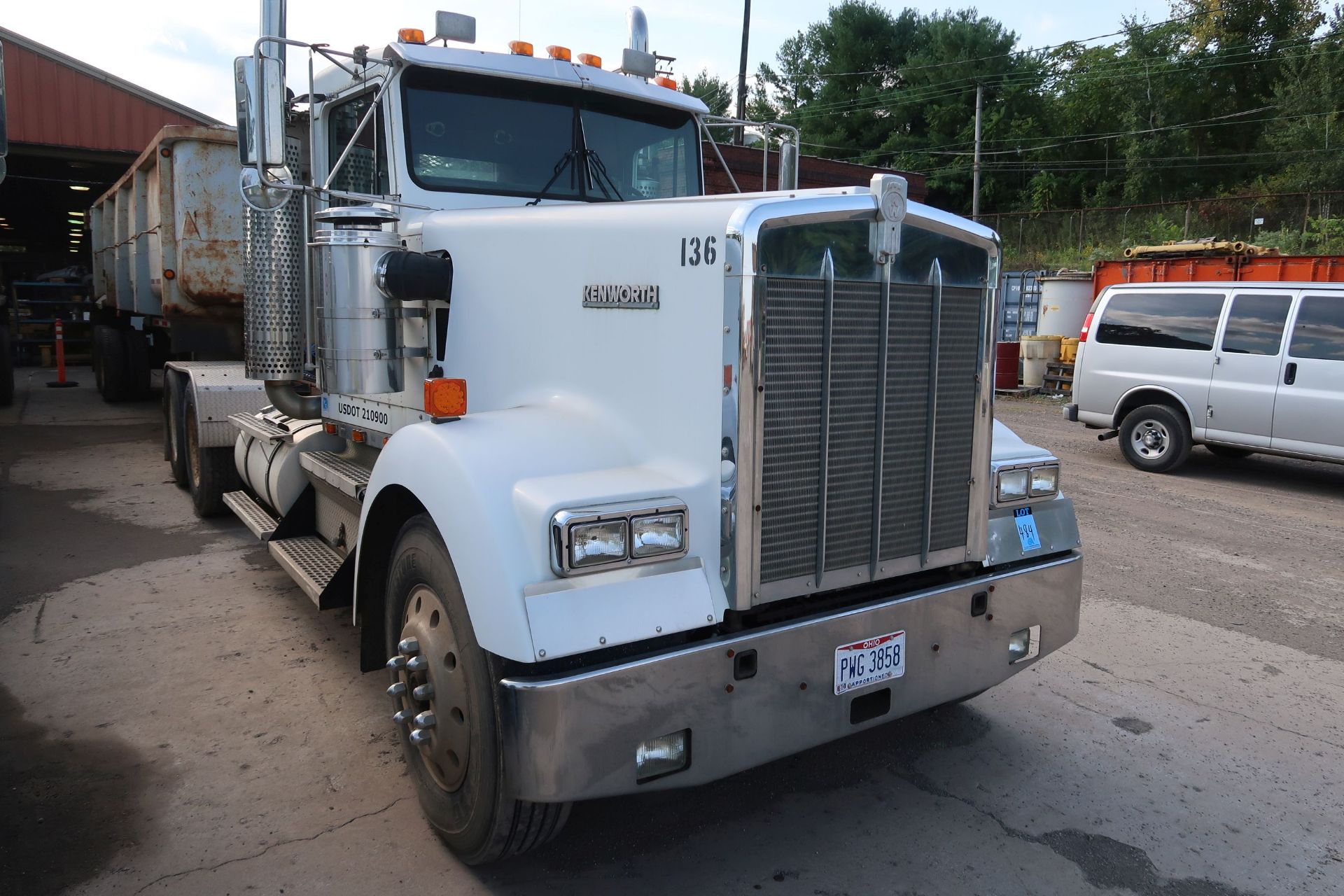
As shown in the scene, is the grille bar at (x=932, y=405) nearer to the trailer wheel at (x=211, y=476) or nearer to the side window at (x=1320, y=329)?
the trailer wheel at (x=211, y=476)

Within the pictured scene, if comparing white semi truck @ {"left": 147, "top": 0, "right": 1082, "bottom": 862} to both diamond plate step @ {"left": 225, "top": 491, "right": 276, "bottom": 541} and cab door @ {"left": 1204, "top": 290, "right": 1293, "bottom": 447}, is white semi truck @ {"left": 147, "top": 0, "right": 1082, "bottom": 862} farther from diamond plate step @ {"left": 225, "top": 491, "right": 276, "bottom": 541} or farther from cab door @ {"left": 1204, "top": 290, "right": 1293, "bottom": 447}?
cab door @ {"left": 1204, "top": 290, "right": 1293, "bottom": 447}

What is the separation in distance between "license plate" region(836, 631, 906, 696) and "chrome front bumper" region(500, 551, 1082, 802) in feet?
0.07

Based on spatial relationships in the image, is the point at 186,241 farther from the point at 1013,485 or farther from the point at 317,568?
the point at 1013,485

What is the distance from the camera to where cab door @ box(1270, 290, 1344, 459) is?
9.21m

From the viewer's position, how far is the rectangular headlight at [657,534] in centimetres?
268

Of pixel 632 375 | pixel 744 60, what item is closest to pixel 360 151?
pixel 632 375

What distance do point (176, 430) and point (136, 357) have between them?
7142 millimetres

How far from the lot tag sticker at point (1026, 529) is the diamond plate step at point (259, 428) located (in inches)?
157

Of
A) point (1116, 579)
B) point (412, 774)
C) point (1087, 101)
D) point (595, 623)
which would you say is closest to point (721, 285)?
point (595, 623)

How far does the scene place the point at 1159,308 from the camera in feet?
35.0

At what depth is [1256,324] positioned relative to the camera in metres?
9.85

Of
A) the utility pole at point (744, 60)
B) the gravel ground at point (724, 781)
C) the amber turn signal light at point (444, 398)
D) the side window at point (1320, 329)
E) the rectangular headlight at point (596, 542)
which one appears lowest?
the gravel ground at point (724, 781)

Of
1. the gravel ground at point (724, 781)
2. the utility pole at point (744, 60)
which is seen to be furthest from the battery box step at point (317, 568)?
the utility pole at point (744, 60)

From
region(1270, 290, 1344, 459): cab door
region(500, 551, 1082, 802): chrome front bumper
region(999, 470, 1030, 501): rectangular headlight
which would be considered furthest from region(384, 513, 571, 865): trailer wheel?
region(1270, 290, 1344, 459): cab door
